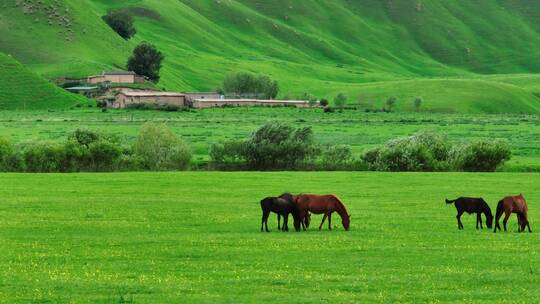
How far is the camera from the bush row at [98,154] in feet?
266

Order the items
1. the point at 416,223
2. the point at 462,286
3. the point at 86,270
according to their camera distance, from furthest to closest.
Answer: the point at 416,223, the point at 86,270, the point at 462,286

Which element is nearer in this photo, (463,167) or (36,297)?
(36,297)

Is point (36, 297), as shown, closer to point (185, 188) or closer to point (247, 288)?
point (247, 288)

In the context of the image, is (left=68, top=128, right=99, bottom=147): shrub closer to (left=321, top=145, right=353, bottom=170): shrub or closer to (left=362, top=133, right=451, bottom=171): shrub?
(left=321, top=145, right=353, bottom=170): shrub

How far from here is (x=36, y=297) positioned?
23828mm

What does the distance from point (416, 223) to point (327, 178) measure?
28845 millimetres

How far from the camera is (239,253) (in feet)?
103

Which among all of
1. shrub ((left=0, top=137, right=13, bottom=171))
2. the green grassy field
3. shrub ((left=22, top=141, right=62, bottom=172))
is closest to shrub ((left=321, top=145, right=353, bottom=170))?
shrub ((left=22, top=141, right=62, bottom=172))

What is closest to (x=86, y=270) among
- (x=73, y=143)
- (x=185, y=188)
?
(x=185, y=188)

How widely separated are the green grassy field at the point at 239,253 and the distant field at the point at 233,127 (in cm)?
4285

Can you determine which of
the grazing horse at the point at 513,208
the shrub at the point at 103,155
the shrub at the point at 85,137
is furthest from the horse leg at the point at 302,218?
the shrub at the point at 85,137

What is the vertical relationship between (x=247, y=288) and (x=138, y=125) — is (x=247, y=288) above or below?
below

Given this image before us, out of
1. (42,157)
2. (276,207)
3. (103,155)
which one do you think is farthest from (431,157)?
(276,207)

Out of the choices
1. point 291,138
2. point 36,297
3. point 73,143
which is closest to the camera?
point 36,297
